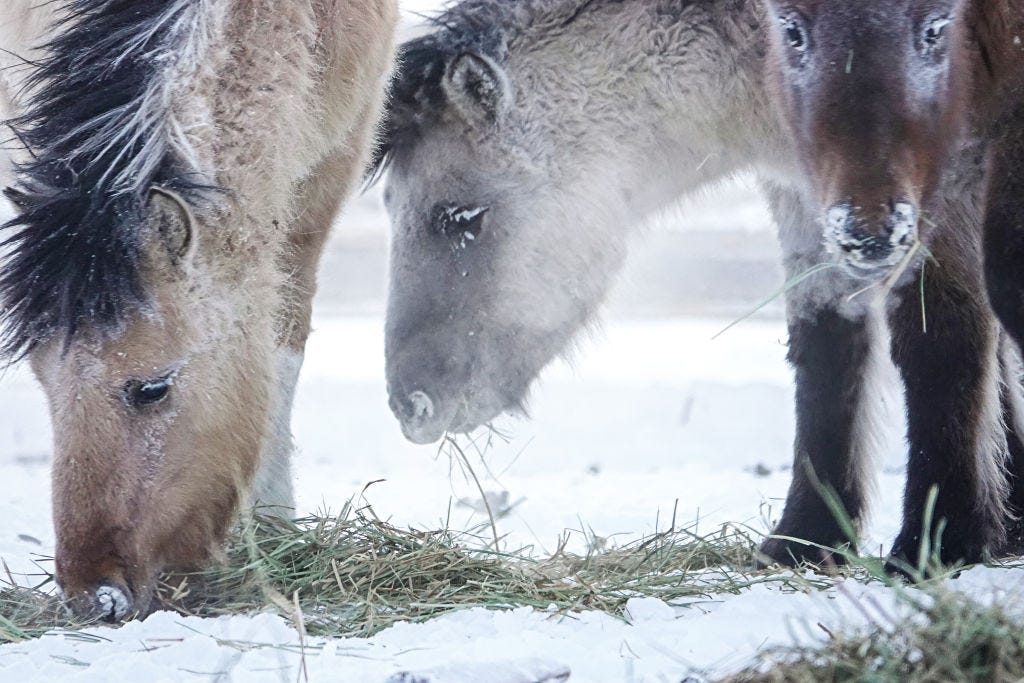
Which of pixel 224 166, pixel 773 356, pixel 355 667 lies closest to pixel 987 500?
pixel 355 667

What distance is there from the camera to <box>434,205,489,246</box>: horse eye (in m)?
4.28

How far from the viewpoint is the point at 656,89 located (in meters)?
4.12

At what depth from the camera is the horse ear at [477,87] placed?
13.6 feet

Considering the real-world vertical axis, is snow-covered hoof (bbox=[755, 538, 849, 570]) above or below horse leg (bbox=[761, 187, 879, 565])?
below

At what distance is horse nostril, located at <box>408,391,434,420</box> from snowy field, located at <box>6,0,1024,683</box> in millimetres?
250

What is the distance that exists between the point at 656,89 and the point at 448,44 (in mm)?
795

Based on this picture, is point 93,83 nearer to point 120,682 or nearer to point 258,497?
point 258,497

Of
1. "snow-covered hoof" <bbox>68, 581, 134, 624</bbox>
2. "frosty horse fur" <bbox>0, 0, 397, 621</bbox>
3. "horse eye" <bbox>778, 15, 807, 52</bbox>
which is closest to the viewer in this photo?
"snow-covered hoof" <bbox>68, 581, 134, 624</bbox>

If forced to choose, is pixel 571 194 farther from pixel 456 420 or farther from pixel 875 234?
pixel 875 234

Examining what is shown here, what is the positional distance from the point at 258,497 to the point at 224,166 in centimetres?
112

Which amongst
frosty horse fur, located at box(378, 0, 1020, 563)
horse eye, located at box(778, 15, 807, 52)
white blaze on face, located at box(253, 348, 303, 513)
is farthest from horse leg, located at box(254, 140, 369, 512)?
horse eye, located at box(778, 15, 807, 52)

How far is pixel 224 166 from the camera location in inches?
128

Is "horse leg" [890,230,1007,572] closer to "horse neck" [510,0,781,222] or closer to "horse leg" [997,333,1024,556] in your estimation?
"horse leg" [997,333,1024,556]

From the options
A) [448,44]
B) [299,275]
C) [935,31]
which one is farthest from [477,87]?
[935,31]
